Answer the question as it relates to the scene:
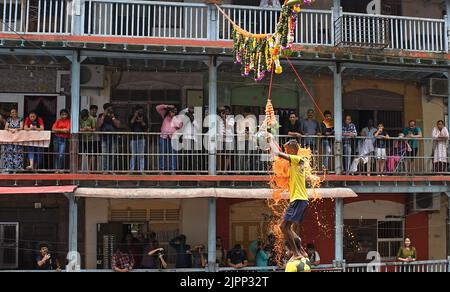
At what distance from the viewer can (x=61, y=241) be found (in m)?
15.6

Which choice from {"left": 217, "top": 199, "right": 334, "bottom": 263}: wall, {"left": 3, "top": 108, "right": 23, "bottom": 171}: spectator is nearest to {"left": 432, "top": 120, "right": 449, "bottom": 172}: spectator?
{"left": 217, "top": 199, "right": 334, "bottom": 263}: wall

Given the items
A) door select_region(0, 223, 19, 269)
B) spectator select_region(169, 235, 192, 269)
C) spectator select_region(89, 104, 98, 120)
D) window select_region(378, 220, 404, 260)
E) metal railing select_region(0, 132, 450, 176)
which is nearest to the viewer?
Result: metal railing select_region(0, 132, 450, 176)

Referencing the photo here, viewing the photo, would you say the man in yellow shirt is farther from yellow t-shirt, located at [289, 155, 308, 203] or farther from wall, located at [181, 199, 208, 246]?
wall, located at [181, 199, 208, 246]

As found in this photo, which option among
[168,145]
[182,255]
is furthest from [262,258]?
[168,145]

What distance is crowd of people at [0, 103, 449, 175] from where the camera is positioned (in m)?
13.8

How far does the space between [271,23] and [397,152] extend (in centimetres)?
477

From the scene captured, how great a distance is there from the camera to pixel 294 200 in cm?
756

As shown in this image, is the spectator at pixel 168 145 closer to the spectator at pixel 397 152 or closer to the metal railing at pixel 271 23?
the metal railing at pixel 271 23

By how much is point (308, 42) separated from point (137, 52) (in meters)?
4.49

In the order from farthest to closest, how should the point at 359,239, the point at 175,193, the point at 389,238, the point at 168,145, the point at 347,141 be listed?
the point at 389,238, the point at 359,239, the point at 347,141, the point at 168,145, the point at 175,193

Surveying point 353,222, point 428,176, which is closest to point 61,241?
point 353,222

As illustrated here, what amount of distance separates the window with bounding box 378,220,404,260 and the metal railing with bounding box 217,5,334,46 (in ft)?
18.7

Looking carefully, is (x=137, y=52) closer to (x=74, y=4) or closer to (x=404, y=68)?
(x=74, y=4)

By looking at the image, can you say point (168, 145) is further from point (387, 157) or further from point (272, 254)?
point (387, 157)
